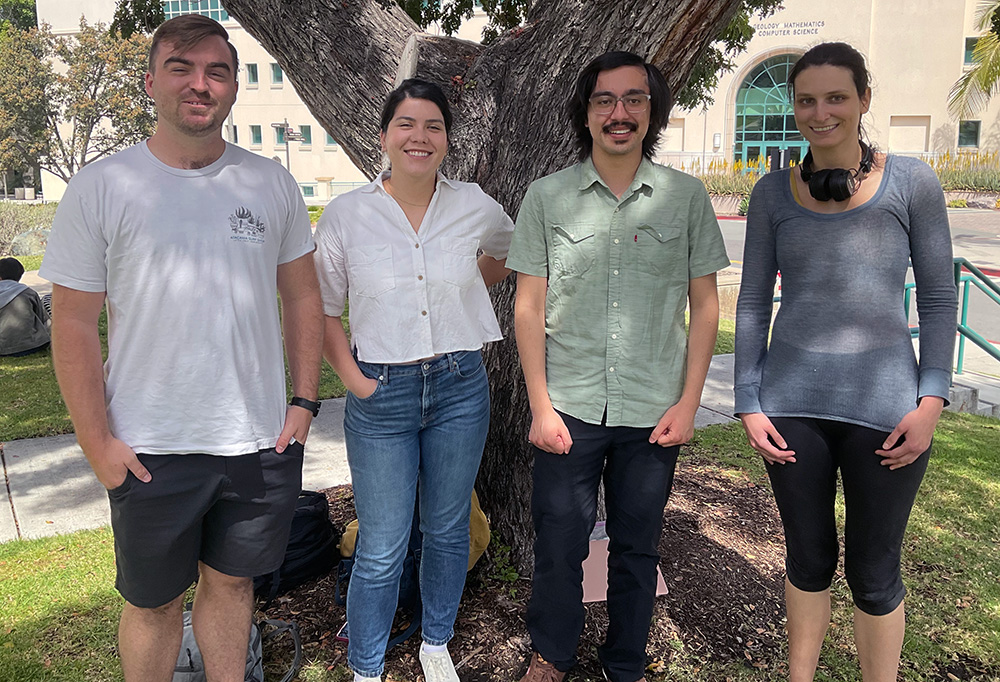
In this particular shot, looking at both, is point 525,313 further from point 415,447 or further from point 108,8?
point 108,8

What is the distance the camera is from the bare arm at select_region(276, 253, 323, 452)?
2434 mm

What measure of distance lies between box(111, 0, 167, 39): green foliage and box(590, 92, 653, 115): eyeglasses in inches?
166

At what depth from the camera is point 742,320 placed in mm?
2537

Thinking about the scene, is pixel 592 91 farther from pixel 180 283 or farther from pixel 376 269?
pixel 180 283

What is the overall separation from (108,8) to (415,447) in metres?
47.0

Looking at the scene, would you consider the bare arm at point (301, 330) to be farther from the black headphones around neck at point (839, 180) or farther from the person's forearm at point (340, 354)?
the black headphones around neck at point (839, 180)

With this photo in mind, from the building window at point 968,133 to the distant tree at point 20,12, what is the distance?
5196cm

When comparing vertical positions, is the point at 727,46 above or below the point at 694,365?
above

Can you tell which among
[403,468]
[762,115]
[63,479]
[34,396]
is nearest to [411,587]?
[403,468]

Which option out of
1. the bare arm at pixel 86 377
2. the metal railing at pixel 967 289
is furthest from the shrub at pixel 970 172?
the bare arm at pixel 86 377

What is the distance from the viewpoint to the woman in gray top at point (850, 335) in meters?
2.30

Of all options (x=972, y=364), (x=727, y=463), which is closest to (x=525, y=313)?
(x=727, y=463)

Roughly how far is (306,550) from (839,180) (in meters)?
2.59

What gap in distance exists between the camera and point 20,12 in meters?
49.5
